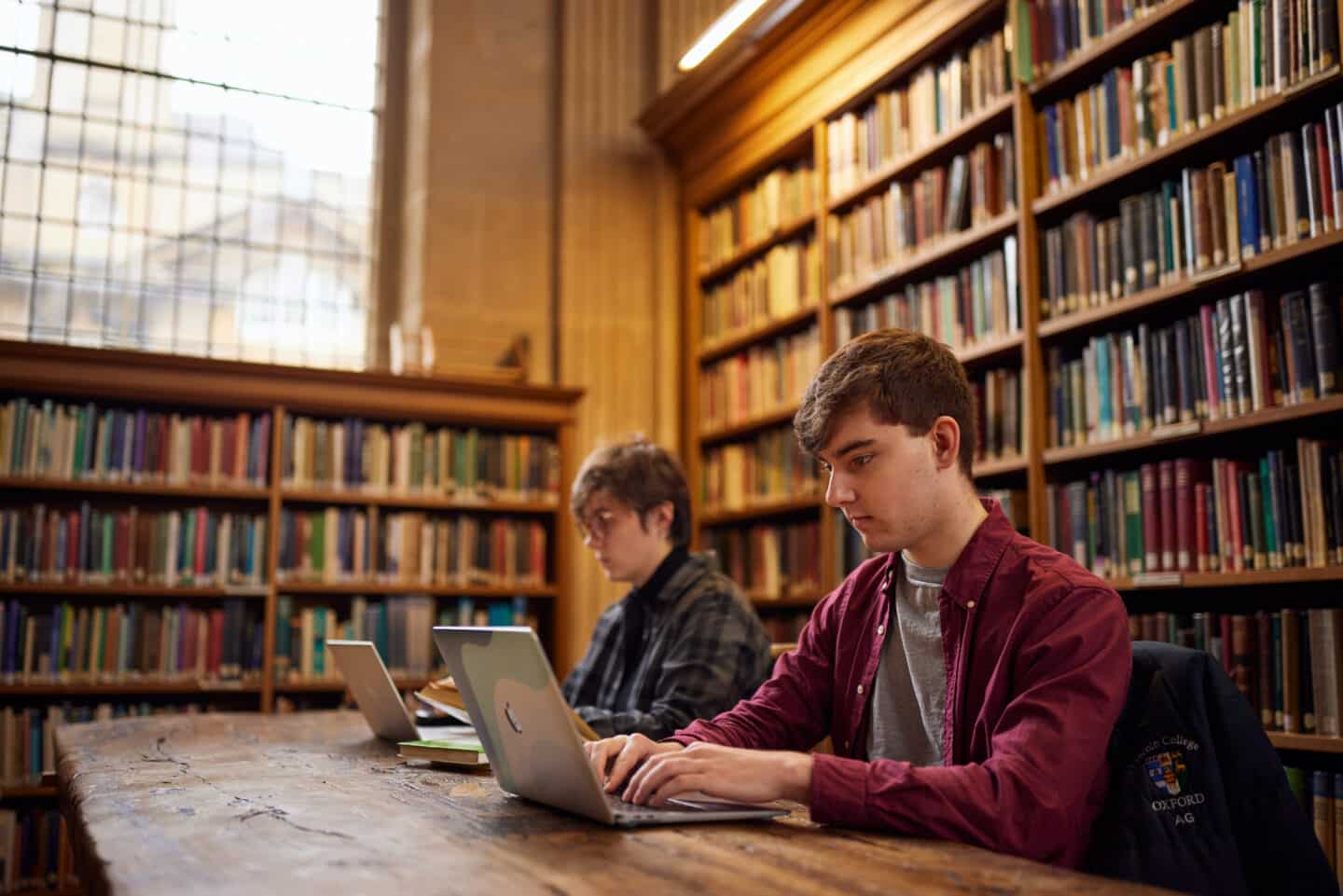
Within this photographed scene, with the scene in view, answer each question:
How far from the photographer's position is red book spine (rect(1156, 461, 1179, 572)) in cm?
265

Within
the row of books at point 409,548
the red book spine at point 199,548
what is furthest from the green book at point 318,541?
the red book spine at point 199,548

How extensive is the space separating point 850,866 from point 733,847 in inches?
4.9

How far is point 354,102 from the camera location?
5.05 meters

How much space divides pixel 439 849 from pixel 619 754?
1.16 feet

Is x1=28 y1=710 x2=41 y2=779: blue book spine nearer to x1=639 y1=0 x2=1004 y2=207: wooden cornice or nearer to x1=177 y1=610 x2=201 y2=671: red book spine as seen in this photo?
x1=177 y1=610 x2=201 y2=671: red book spine

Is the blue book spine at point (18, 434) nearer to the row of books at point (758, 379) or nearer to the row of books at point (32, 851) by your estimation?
the row of books at point (32, 851)

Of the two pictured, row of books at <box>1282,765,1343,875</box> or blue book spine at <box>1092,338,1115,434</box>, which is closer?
row of books at <box>1282,765,1343,875</box>

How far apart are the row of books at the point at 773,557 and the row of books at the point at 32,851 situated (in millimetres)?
2449

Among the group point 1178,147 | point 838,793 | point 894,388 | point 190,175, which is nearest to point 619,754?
point 838,793

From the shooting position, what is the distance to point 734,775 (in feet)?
4.02

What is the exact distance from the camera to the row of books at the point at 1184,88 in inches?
93.5

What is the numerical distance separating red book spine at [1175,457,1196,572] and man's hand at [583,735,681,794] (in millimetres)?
1639

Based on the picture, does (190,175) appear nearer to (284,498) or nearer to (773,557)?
(284,498)

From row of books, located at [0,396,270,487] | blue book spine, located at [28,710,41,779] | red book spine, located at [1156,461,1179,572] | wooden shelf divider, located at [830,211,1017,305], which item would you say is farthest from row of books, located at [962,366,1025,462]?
blue book spine, located at [28,710,41,779]
